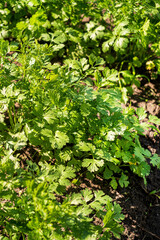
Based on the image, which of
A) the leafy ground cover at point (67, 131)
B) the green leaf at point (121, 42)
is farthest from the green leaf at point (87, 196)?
the green leaf at point (121, 42)

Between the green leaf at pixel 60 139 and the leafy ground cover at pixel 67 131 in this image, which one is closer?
the leafy ground cover at pixel 67 131

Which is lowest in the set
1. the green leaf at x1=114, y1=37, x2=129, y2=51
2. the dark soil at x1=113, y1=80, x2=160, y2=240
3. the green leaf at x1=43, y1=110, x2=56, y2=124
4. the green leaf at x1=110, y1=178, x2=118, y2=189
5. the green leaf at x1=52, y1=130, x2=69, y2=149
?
the dark soil at x1=113, y1=80, x2=160, y2=240

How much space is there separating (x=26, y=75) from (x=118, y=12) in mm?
1403

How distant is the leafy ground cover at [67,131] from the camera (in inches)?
55.2

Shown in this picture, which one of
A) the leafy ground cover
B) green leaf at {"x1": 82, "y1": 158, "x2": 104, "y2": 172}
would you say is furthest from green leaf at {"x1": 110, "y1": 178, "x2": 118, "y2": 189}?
green leaf at {"x1": 82, "y1": 158, "x2": 104, "y2": 172}

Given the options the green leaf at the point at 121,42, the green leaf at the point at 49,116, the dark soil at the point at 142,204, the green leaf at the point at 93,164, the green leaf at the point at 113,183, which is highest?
the green leaf at the point at 49,116

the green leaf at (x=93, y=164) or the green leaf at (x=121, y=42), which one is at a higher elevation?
the green leaf at (x=121, y=42)

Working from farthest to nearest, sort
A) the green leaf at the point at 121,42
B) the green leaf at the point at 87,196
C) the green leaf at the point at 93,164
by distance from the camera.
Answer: the green leaf at the point at 121,42
the green leaf at the point at 93,164
the green leaf at the point at 87,196

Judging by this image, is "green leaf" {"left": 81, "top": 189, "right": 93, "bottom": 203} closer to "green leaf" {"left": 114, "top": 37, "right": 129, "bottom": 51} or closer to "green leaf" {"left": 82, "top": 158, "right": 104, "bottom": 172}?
"green leaf" {"left": 82, "top": 158, "right": 104, "bottom": 172}

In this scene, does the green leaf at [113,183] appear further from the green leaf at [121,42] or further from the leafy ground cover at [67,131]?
the green leaf at [121,42]

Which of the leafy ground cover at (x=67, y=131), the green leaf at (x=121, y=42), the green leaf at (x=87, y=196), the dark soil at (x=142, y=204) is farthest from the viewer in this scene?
the green leaf at (x=121, y=42)

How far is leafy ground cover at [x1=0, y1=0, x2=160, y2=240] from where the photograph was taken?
140 cm

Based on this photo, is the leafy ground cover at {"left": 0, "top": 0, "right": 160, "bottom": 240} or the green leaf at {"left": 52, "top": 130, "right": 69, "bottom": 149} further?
the green leaf at {"left": 52, "top": 130, "right": 69, "bottom": 149}

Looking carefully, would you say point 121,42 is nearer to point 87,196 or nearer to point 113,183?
point 113,183
